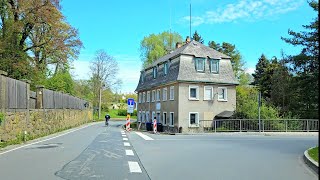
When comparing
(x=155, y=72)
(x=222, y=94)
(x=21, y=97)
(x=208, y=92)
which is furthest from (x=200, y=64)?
(x=21, y=97)

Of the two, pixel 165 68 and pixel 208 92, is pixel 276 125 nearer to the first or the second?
pixel 208 92

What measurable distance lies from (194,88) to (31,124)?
76.4ft

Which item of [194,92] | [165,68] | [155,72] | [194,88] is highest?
[165,68]

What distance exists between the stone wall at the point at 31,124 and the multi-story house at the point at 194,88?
43.3 ft

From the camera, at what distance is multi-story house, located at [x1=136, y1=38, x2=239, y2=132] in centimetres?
4134

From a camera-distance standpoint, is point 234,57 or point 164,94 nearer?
point 164,94

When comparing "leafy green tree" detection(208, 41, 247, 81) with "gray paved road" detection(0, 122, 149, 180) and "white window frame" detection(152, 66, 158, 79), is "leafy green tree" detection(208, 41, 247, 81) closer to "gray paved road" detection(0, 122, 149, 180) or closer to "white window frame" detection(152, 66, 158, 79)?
"white window frame" detection(152, 66, 158, 79)

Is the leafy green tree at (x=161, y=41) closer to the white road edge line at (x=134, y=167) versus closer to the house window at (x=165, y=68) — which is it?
the house window at (x=165, y=68)

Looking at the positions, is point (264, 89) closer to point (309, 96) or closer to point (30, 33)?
point (309, 96)

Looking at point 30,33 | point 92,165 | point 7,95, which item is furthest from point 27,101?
point 30,33

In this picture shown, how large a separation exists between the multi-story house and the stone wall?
13210 millimetres

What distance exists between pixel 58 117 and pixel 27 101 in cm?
1065

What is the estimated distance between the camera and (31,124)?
888 inches

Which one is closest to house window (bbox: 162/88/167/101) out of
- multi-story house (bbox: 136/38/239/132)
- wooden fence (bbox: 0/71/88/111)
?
multi-story house (bbox: 136/38/239/132)
